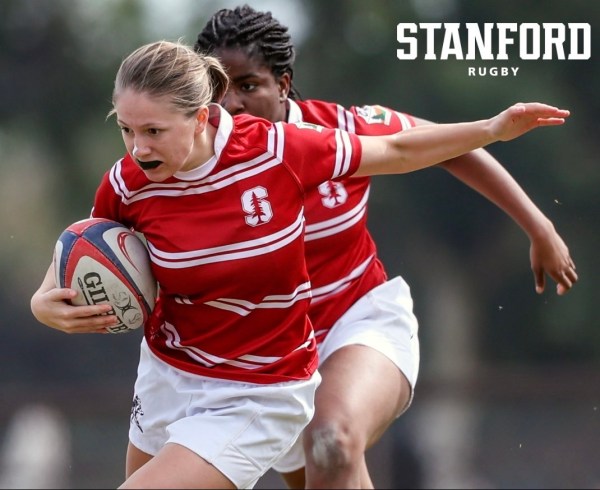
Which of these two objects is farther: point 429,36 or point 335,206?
point 429,36

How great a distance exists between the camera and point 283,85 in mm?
3541

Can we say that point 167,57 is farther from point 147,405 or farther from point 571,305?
point 571,305

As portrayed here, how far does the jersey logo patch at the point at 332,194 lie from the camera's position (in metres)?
3.41

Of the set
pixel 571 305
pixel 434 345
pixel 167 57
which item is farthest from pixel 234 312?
pixel 571 305

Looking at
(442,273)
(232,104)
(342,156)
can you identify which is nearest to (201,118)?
(342,156)

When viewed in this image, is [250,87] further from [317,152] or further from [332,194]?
[317,152]

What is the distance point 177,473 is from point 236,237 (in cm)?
59

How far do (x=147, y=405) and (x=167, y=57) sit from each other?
949 millimetres

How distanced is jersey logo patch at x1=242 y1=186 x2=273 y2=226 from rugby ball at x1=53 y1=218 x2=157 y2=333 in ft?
1.02

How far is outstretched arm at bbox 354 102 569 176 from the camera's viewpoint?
2.91 meters

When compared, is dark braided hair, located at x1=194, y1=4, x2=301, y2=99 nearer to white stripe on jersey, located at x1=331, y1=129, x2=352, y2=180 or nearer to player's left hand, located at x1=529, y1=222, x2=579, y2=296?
white stripe on jersey, located at x1=331, y1=129, x2=352, y2=180

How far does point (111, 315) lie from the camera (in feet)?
9.36

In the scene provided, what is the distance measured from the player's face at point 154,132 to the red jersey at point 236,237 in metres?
0.09

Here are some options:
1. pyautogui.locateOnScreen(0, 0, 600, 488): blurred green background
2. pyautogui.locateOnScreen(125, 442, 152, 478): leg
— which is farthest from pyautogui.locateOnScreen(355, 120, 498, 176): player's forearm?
pyautogui.locateOnScreen(0, 0, 600, 488): blurred green background
